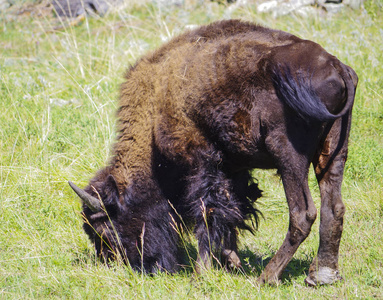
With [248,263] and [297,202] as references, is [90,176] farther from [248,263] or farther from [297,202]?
[297,202]

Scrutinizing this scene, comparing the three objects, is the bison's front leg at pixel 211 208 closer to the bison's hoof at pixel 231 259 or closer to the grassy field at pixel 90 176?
the bison's hoof at pixel 231 259

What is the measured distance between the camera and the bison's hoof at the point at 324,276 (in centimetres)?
349

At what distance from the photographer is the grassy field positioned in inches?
145

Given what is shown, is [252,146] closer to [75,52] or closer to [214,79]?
[214,79]

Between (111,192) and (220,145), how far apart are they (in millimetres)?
1079

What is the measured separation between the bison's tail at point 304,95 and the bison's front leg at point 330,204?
1.26ft

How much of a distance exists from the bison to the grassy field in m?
0.25

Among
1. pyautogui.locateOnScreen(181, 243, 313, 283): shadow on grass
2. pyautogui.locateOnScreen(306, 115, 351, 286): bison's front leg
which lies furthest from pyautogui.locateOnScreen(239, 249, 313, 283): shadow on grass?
pyautogui.locateOnScreen(306, 115, 351, 286): bison's front leg

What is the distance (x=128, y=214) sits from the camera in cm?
417

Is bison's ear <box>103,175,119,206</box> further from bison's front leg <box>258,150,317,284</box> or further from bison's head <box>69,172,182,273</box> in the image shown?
bison's front leg <box>258,150,317,284</box>

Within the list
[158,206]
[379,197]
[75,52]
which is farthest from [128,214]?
[75,52]

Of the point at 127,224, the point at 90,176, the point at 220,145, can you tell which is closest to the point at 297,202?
the point at 220,145

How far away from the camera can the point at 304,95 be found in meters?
3.16

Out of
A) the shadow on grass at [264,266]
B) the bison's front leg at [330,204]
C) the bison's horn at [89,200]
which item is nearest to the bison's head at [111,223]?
the bison's horn at [89,200]
